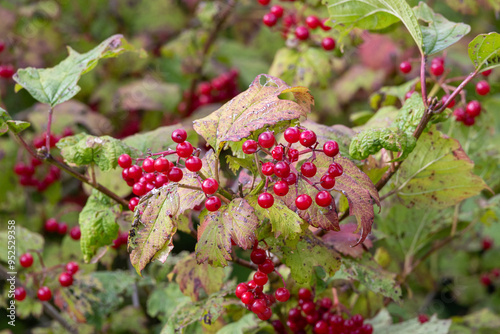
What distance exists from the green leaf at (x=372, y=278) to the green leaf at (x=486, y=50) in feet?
1.87

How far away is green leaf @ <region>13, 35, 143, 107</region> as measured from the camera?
51.6 inches

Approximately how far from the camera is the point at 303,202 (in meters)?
0.93

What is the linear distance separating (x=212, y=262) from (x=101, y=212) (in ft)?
1.38

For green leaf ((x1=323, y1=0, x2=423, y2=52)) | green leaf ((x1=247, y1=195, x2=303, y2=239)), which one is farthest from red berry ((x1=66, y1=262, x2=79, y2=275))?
green leaf ((x1=323, y1=0, x2=423, y2=52))

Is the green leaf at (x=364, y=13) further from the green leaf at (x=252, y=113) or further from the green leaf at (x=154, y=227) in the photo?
the green leaf at (x=154, y=227)

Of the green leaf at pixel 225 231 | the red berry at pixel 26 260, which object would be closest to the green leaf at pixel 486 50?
the green leaf at pixel 225 231

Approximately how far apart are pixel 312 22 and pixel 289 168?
46.7 inches

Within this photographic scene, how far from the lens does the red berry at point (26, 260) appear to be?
1684 millimetres

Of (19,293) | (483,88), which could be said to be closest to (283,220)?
(483,88)

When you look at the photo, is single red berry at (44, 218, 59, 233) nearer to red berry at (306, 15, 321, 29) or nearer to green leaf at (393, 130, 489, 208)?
red berry at (306, 15, 321, 29)

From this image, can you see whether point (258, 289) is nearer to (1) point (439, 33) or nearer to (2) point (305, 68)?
(1) point (439, 33)

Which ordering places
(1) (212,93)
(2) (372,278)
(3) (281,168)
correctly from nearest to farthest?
(3) (281,168)
(2) (372,278)
(1) (212,93)

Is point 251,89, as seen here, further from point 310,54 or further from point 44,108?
point 44,108

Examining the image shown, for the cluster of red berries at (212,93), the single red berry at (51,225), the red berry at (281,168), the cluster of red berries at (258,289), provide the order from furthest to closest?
the cluster of red berries at (212,93) < the single red berry at (51,225) < the cluster of red berries at (258,289) < the red berry at (281,168)
